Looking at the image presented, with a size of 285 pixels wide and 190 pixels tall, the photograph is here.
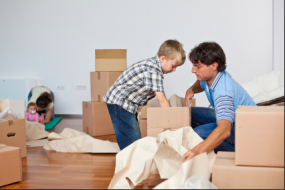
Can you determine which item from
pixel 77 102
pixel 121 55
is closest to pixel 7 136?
pixel 121 55

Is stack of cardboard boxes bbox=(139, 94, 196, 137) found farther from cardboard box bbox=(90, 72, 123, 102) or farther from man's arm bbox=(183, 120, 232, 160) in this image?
cardboard box bbox=(90, 72, 123, 102)

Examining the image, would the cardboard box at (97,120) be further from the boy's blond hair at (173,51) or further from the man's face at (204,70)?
the man's face at (204,70)

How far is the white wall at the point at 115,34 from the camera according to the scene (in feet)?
13.0

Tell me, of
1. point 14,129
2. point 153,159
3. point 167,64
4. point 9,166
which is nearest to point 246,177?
point 153,159

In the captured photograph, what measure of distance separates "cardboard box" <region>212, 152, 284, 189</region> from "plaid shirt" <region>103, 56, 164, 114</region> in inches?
31.0

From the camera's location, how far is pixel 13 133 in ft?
6.82

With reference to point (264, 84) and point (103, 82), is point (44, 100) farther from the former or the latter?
point (264, 84)

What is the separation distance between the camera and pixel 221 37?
400 centimetres

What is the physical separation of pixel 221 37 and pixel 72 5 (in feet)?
8.04

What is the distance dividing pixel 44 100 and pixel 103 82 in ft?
3.45

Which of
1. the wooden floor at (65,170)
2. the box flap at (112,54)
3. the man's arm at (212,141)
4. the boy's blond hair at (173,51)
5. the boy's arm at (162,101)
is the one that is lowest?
the wooden floor at (65,170)

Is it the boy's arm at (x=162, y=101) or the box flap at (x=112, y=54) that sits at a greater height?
the box flap at (x=112, y=54)

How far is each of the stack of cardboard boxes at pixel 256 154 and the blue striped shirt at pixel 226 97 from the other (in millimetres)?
272

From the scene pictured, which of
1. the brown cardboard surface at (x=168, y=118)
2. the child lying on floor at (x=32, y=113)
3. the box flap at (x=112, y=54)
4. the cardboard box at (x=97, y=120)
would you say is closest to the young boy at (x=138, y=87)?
the brown cardboard surface at (x=168, y=118)
